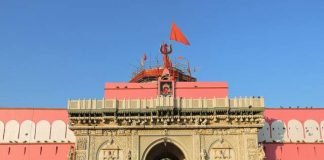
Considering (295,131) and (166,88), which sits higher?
(166,88)

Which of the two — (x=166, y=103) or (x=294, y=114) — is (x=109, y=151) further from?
(x=294, y=114)

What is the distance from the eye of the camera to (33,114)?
3941 cm

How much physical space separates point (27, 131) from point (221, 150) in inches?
670

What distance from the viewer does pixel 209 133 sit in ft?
116

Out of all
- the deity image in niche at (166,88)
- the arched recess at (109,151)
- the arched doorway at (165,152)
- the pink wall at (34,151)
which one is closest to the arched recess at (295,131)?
the arched doorway at (165,152)

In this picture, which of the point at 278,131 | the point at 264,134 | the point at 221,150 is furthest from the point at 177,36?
the point at 278,131

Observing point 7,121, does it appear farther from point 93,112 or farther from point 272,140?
point 272,140

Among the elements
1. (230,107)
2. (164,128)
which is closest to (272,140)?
(230,107)

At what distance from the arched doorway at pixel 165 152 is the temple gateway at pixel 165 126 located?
37 centimetres

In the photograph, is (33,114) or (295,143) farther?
(33,114)

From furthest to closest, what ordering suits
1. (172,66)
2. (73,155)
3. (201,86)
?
1. (172,66)
2. (201,86)
3. (73,155)

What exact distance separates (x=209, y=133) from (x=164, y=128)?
3.64m

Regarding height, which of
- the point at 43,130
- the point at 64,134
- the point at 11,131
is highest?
the point at 43,130

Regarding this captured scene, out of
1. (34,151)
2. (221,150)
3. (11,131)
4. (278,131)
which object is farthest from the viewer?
(278,131)
